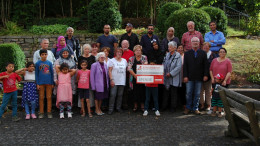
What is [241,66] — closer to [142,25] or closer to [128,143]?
[142,25]

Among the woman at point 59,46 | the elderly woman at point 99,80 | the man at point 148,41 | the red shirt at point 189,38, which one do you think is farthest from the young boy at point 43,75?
the red shirt at point 189,38

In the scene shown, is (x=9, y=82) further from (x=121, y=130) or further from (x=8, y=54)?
(x=8, y=54)

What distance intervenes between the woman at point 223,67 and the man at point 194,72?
211 mm

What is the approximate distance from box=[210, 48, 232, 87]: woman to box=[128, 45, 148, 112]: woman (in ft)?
5.65

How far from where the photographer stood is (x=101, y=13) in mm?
12508

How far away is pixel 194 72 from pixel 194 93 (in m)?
0.57

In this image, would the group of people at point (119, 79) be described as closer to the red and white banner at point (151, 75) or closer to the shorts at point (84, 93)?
the shorts at point (84, 93)

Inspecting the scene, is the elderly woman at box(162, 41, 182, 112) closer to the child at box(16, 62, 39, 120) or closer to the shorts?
the shorts

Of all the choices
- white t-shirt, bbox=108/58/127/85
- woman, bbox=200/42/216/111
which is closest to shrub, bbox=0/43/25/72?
white t-shirt, bbox=108/58/127/85

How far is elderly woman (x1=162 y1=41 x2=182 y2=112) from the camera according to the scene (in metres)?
7.07

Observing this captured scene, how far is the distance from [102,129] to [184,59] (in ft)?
9.11

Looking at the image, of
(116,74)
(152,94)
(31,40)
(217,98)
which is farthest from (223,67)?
(31,40)

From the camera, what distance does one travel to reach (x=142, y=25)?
1564 centimetres

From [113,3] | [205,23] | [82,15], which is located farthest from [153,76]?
[82,15]
